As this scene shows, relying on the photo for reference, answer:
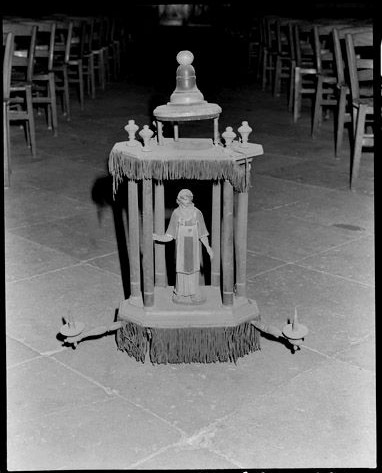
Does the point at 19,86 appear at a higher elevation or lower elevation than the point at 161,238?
higher

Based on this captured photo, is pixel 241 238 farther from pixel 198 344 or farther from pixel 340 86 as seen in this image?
pixel 340 86

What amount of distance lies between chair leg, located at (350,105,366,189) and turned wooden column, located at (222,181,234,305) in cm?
278

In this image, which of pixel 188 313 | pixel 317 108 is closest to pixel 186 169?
pixel 188 313

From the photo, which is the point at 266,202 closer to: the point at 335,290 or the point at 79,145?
the point at 335,290

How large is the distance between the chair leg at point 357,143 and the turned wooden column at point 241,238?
8.75 ft

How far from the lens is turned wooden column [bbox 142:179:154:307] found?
8.50 feet

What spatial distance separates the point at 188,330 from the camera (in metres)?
2.71

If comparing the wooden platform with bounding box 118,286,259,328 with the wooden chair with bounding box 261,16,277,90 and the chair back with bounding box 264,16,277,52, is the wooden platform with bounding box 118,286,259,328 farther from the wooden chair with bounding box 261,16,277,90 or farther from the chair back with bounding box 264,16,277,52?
the chair back with bounding box 264,16,277,52

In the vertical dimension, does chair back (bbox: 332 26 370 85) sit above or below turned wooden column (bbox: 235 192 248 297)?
above

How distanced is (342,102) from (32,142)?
2.61 meters

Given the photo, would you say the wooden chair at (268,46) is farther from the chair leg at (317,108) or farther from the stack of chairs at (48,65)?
the chair leg at (317,108)

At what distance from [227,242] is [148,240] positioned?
0.29 metres

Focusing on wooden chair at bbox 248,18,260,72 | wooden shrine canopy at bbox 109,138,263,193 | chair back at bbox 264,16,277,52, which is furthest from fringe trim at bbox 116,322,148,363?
wooden chair at bbox 248,18,260,72

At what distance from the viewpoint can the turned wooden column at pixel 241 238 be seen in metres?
2.70
